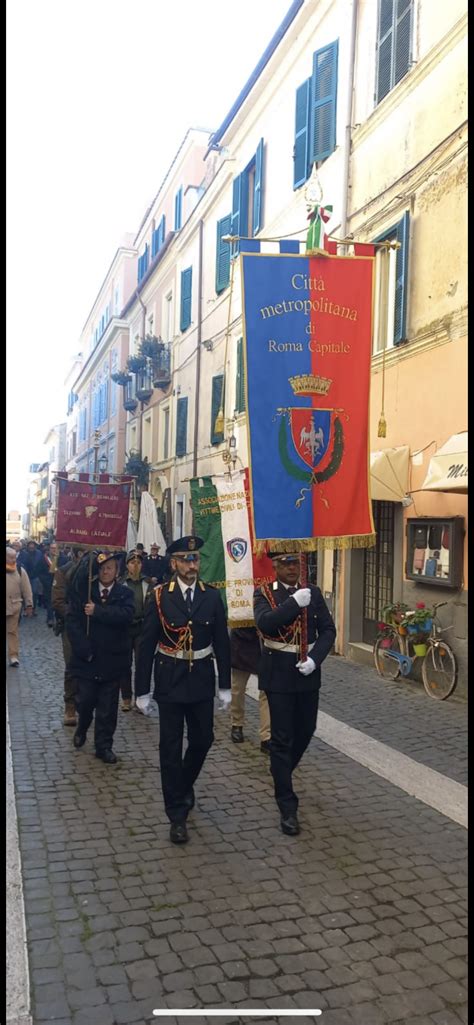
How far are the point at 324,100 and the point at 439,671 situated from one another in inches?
389

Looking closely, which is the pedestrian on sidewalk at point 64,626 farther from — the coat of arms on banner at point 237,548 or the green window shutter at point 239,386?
the green window shutter at point 239,386

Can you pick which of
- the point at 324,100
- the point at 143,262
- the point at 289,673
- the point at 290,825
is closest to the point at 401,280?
the point at 324,100

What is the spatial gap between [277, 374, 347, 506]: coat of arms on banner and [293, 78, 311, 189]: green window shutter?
367 inches

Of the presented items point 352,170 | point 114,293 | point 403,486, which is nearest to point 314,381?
point 403,486

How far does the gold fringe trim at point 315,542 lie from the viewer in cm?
546

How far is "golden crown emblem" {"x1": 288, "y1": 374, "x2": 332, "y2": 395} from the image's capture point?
5582 mm

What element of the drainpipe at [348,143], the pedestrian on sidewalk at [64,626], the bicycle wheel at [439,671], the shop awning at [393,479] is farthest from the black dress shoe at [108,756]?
the drainpipe at [348,143]

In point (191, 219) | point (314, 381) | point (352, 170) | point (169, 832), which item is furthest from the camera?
point (191, 219)

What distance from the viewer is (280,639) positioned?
5090 mm

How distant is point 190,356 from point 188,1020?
821 inches

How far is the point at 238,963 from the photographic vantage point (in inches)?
129

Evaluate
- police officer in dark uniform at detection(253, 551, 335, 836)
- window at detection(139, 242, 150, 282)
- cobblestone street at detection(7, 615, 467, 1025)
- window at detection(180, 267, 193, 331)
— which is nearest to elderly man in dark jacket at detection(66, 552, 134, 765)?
cobblestone street at detection(7, 615, 467, 1025)

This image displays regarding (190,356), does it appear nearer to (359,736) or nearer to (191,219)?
(191,219)

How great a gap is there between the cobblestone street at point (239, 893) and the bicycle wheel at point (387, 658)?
3217 millimetres
